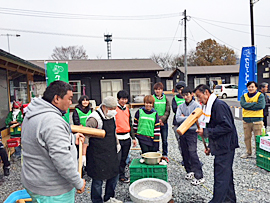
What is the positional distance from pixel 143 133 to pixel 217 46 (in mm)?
40735

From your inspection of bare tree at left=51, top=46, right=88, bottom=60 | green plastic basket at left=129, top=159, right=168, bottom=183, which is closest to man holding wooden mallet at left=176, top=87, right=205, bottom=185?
green plastic basket at left=129, top=159, right=168, bottom=183

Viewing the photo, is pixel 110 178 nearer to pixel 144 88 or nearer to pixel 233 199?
pixel 233 199

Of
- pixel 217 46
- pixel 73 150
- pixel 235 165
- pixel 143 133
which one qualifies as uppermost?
pixel 217 46

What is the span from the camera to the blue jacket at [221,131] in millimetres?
2625

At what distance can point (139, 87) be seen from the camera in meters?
16.1

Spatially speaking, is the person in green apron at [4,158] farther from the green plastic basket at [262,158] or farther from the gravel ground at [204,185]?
the green plastic basket at [262,158]

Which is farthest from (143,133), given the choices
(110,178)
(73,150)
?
(73,150)

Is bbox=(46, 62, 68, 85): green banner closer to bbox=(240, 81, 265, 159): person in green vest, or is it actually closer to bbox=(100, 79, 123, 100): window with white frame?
bbox=(240, 81, 265, 159): person in green vest

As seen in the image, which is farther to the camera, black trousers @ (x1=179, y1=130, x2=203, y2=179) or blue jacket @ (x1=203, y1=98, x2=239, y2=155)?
black trousers @ (x1=179, y1=130, x2=203, y2=179)

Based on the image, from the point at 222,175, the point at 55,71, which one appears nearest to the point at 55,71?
the point at 55,71

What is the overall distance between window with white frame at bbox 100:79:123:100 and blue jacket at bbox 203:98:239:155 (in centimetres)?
1339

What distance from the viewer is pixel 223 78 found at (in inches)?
1067

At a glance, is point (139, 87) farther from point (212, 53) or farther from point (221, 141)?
point (212, 53)

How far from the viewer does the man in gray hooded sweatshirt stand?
1.55m
